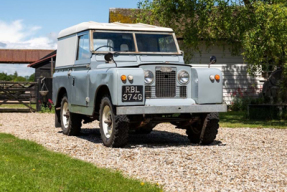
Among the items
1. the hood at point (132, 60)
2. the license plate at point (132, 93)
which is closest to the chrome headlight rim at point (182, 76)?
the hood at point (132, 60)

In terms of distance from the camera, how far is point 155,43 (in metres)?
11.7

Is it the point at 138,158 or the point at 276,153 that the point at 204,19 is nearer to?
the point at 276,153

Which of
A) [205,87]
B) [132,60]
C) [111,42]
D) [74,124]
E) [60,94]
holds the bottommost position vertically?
[74,124]

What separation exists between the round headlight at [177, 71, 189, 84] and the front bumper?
0.55 meters

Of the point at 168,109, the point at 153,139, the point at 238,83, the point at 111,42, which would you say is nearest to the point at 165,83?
the point at 168,109

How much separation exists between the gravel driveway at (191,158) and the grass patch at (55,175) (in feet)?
1.34

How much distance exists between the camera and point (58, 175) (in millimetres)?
6992

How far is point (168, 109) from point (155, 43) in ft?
7.25

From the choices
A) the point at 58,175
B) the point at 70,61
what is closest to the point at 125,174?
the point at 58,175

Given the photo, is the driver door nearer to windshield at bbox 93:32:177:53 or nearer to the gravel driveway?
windshield at bbox 93:32:177:53

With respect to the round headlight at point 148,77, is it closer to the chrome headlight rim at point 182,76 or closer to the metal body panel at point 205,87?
the chrome headlight rim at point 182,76

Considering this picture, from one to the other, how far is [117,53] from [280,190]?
5.54m

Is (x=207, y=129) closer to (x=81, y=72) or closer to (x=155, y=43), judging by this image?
(x=155, y=43)

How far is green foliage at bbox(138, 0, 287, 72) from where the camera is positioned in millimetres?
16609
